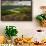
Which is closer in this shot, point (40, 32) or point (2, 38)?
point (2, 38)

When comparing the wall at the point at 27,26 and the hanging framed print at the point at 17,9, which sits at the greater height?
the hanging framed print at the point at 17,9

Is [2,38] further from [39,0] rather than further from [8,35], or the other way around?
[39,0]

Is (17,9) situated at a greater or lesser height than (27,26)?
greater

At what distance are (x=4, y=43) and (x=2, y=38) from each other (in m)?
0.07

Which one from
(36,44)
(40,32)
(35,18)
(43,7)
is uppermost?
(43,7)

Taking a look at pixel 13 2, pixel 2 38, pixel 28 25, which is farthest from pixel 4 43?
pixel 13 2

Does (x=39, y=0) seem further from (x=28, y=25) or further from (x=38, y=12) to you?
(x=28, y=25)

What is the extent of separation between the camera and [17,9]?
240cm

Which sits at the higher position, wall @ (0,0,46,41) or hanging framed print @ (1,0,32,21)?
hanging framed print @ (1,0,32,21)

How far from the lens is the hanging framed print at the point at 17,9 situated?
2398 mm

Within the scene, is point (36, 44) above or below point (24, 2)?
below

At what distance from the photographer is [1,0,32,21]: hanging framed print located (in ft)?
7.87

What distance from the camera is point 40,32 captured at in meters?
2.43

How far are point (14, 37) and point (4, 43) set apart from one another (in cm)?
20
